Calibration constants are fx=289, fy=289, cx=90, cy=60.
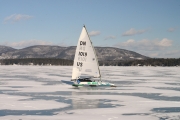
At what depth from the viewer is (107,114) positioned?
1608 cm

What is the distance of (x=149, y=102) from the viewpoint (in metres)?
21.0

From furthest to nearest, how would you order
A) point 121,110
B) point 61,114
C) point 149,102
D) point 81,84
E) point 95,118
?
point 81,84 → point 149,102 → point 121,110 → point 61,114 → point 95,118

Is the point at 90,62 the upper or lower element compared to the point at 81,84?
upper

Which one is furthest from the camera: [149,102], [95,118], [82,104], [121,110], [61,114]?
[149,102]

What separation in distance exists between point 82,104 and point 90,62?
1348 centimetres

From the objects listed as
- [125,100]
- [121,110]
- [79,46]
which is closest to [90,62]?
[79,46]

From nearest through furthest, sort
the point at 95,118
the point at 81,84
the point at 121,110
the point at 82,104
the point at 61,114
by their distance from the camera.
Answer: the point at 95,118 < the point at 61,114 < the point at 121,110 < the point at 82,104 < the point at 81,84

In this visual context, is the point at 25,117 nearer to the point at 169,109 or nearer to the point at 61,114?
the point at 61,114

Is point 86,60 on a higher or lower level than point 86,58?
lower

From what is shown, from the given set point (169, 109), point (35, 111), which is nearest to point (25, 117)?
point (35, 111)

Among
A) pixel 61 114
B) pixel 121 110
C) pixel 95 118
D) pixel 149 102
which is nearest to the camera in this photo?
pixel 95 118

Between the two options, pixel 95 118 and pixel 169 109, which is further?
pixel 169 109

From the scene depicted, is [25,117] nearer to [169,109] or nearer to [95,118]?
[95,118]

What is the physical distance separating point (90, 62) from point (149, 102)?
42.4 feet
